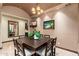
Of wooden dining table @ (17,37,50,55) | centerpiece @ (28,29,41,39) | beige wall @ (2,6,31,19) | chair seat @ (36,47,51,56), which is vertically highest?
beige wall @ (2,6,31,19)

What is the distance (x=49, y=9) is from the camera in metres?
2.07

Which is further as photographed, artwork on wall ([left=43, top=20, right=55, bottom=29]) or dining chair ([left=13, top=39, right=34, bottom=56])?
artwork on wall ([left=43, top=20, right=55, bottom=29])

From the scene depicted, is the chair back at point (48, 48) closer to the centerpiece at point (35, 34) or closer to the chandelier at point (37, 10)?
the centerpiece at point (35, 34)

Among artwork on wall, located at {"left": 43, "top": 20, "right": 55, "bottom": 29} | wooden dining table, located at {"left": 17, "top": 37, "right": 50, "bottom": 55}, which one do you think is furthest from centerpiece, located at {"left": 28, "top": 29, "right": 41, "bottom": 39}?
artwork on wall, located at {"left": 43, "top": 20, "right": 55, "bottom": 29}

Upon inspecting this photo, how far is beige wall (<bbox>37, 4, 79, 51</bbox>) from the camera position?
2006mm

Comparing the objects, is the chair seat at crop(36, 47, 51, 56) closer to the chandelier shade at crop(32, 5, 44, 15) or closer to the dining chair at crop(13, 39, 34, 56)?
the dining chair at crop(13, 39, 34, 56)

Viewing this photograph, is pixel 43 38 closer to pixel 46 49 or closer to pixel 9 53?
pixel 46 49

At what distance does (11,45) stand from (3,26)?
370 millimetres

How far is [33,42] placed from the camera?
2.03 m

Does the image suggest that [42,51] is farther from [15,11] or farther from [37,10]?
[15,11]

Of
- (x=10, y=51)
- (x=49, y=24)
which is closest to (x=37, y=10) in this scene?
(x=49, y=24)

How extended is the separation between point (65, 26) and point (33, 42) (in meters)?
0.65

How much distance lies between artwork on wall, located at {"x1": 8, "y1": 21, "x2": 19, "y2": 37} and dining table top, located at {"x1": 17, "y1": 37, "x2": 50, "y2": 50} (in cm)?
16

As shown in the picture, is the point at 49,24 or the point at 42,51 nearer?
the point at 42,51
